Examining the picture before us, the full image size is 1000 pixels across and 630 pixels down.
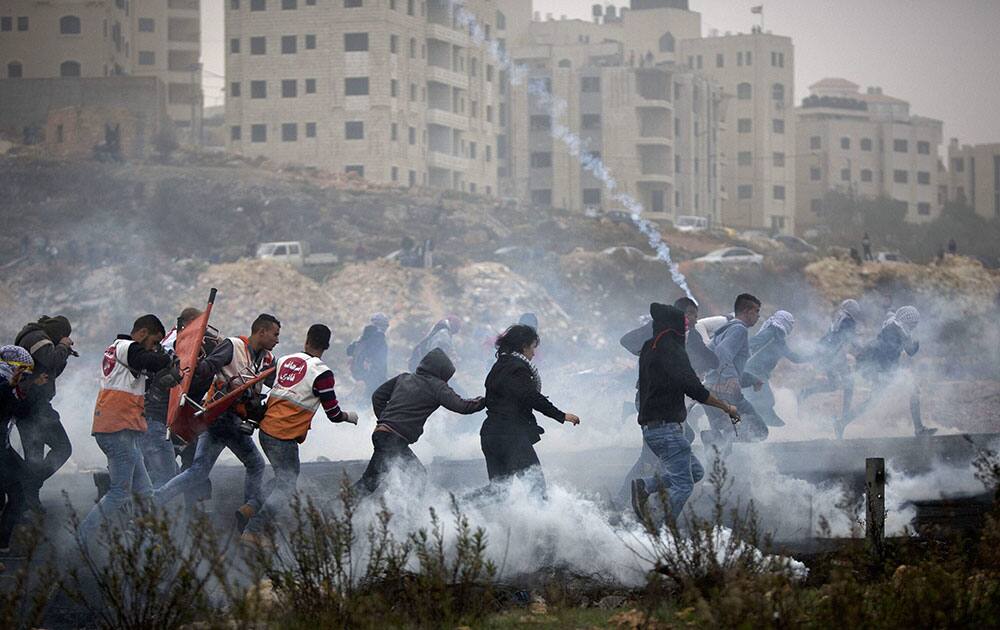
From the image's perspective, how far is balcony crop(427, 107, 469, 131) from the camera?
240ft

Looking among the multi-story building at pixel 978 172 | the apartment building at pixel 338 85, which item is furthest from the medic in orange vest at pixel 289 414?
the multi-story building at pixel 978 172

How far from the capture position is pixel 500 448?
9.84 m

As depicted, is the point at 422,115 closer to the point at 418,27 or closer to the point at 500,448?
the point at 418,27

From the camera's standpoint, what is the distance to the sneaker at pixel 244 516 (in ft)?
32.1

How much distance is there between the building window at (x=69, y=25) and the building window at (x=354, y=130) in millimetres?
16520

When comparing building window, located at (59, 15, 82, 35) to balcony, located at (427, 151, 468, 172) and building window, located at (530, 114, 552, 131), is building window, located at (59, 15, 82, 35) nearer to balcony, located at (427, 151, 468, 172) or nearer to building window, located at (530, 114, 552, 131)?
balcony, located at (427, 151, 468, 172)

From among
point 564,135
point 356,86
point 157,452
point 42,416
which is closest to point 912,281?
point 356,86

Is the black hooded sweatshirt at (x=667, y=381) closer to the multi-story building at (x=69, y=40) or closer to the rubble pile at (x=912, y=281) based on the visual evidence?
the rubble pile at (x=912, y=281)

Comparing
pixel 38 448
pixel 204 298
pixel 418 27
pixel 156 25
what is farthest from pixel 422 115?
pixel 38 448

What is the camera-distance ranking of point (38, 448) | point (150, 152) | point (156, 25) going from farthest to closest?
point (156, 25) → point (150, 152) → point (38, 448)

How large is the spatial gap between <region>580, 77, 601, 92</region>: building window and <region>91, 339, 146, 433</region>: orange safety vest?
251 feet

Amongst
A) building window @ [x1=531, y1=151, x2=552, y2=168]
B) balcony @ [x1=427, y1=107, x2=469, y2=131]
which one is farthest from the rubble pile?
building window @ [x1=531, y1=151, x2=552, y2=168]

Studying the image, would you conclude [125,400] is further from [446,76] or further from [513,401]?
[446,76]

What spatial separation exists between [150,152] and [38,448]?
178 feet
